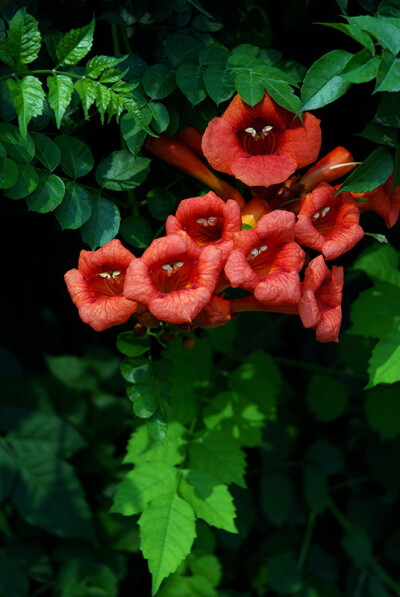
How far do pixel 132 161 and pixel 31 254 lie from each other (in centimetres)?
109

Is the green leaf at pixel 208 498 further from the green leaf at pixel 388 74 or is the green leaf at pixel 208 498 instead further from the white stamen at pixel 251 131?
the green leaf at pixel 388 74

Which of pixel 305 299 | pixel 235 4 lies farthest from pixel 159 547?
pixel 235 4

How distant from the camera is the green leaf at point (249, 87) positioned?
1415 mm

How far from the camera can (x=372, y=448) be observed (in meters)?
2.79

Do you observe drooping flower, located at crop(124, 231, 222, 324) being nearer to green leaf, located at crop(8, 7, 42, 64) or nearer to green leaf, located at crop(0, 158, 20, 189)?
green leaf, located at crop(0, 158, 20, 189)

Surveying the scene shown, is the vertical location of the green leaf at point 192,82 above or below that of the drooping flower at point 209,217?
above

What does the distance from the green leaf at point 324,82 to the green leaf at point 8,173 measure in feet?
2.41

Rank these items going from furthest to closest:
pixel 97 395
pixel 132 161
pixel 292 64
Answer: pixel 97 395 < pixel 292 64 < pixel 132 161

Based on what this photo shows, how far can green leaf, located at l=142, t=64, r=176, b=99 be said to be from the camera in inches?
58.8

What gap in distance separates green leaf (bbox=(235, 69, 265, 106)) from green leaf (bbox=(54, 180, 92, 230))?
50 centimetres

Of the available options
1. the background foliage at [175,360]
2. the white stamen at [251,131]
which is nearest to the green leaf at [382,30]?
the background foliage at [175,360]

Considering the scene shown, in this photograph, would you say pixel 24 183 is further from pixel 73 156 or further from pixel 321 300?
pixel 321 300

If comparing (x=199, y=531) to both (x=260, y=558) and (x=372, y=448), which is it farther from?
(x=372, y=448)

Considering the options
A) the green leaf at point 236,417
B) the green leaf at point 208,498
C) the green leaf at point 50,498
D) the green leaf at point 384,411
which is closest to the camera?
the green leaf at point 208,498
